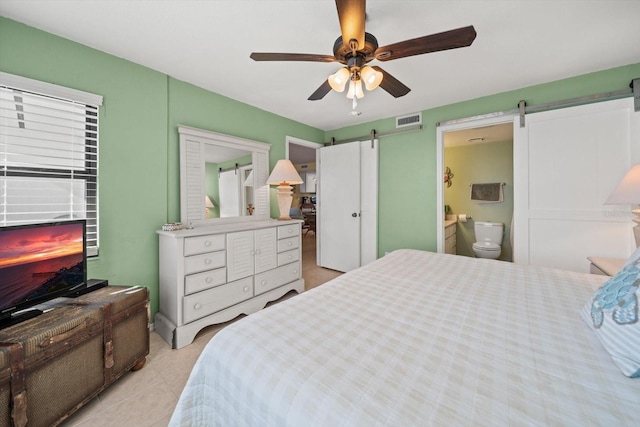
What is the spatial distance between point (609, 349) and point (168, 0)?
8.62ft

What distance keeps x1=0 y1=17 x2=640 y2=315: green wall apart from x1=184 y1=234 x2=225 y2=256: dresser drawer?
524mm

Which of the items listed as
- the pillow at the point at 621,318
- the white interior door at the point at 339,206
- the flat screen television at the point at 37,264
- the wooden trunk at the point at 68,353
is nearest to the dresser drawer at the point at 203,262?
the wooden trunk at the point at 68,353

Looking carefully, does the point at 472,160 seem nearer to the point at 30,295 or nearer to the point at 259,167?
the point at 259,167

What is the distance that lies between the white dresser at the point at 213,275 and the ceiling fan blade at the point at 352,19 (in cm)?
181

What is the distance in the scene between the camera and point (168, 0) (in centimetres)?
143

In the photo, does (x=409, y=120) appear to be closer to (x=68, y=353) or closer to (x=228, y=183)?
(x=228, y=183)

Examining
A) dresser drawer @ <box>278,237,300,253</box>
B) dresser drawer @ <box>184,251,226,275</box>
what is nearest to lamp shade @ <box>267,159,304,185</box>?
dresser drawer @ <box>278,237,300,253</box>

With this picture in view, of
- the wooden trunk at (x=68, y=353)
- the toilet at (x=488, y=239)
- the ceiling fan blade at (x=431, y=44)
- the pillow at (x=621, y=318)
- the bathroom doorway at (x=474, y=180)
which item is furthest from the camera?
the bathroom doorway at (x=474, y=180)

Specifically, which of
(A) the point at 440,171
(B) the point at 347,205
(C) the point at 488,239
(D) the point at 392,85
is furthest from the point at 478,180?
(D) the point at 392,85

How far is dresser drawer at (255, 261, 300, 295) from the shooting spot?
255cm

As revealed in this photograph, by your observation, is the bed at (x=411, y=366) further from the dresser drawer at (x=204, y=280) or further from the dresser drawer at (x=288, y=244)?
the dresser drawer at (x=288, y=244)

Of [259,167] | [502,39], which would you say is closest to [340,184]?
[259,167]

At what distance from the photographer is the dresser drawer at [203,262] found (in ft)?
6.50

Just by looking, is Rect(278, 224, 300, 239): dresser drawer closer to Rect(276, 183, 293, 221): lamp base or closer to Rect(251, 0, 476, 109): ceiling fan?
Rect(276, 183, 293, 221): lamp base
